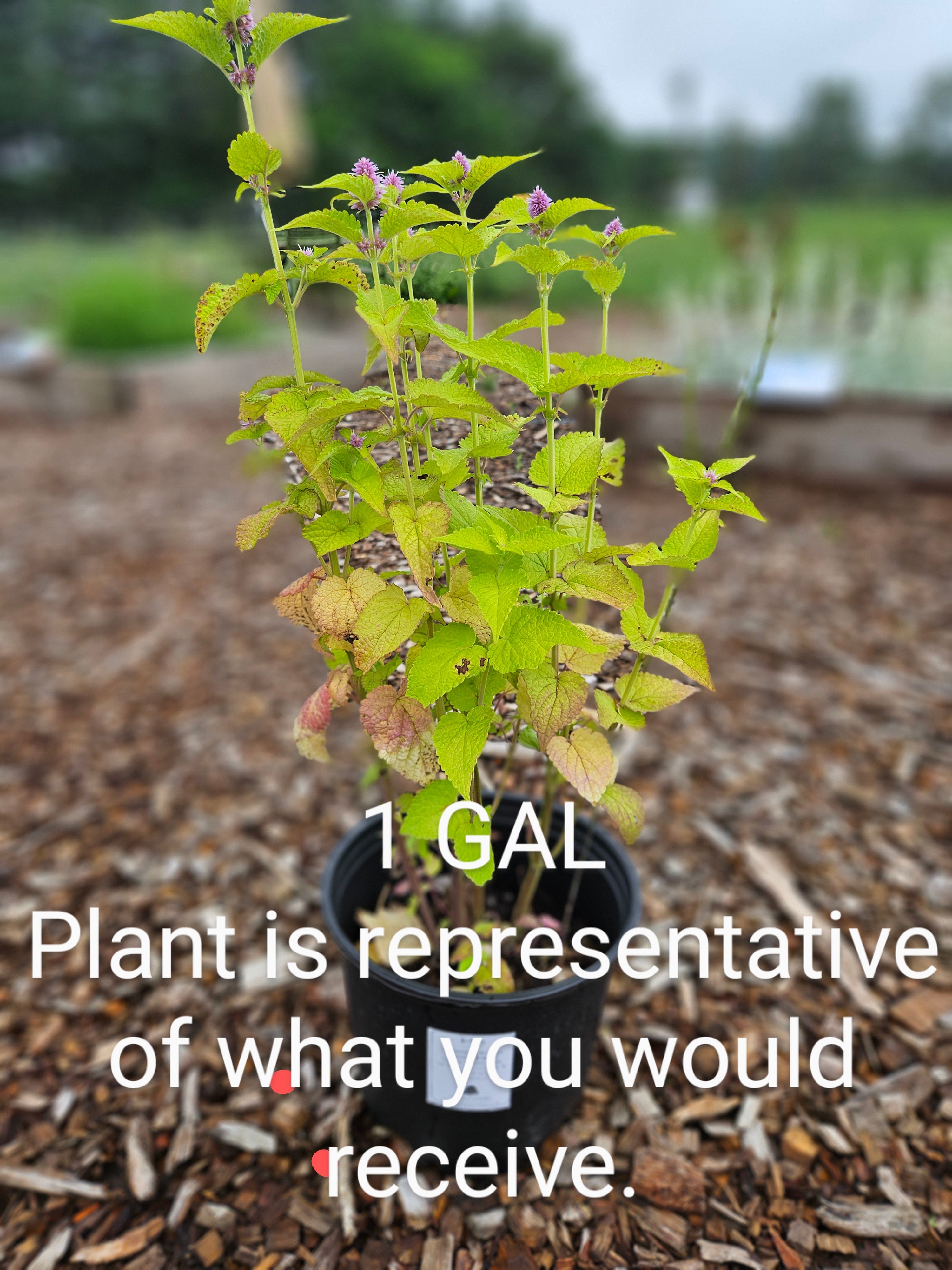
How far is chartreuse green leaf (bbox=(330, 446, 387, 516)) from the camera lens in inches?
33.2

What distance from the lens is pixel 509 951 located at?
138 centimetres

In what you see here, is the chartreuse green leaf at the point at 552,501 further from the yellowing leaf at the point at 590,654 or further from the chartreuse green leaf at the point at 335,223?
the chartreuse green leaf at the point at 335,223

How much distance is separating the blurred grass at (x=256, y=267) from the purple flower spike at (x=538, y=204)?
108mm

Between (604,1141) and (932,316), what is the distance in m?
5.09

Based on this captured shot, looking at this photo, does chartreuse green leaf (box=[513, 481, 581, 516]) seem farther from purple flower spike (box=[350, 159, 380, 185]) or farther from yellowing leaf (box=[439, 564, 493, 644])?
purple flower spike (box=[350, 159, 380, 185])

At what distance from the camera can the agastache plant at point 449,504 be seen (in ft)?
2.65

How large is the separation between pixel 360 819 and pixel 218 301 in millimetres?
1464

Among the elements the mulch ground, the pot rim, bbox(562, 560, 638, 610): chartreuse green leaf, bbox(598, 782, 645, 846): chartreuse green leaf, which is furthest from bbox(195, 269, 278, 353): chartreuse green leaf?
the mulch ground

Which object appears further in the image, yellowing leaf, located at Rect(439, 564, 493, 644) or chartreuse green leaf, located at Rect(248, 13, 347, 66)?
yellowing leaf, located at Rect(439, 564, 493, 644)

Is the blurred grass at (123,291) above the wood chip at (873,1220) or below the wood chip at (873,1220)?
above

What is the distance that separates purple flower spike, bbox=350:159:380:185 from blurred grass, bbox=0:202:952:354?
15 cm

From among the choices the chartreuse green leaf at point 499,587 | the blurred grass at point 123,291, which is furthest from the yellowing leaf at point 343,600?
the blurred grass at point 123,291

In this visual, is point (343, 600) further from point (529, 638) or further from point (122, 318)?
point (122, 318)

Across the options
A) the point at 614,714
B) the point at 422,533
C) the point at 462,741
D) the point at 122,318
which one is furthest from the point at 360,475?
the point at 122,318
